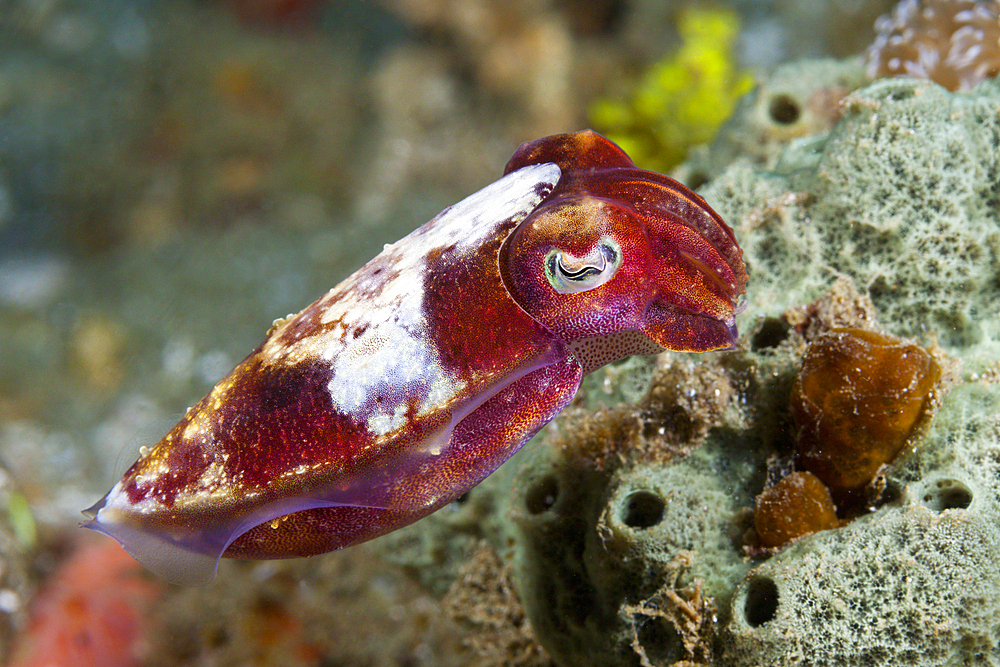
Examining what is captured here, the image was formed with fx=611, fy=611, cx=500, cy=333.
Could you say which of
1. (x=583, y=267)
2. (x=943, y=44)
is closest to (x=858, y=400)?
(x=583, y=267)

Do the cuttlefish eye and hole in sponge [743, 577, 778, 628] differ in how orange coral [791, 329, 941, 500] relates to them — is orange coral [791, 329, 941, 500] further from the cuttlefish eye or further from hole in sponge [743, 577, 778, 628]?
the cuttlefish eye

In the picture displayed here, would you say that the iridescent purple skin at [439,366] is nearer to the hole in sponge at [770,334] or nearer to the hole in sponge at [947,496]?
the hole in sponge at [770,334]

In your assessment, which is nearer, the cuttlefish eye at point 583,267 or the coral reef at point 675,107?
the cuttlefish eye at point 583,267

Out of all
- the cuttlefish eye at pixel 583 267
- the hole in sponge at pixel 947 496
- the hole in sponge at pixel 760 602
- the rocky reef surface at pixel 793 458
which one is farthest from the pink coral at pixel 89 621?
the hole in sponge at pixel 947 496

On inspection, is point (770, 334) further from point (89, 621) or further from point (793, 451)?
point (89, 621)

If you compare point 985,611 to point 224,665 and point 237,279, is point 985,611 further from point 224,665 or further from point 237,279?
point 237,279

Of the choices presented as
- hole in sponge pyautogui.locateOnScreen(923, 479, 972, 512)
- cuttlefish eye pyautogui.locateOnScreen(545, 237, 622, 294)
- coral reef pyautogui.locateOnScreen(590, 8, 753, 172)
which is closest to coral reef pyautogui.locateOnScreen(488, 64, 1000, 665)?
hole in sponge pyautogui.locateOnScreen(923, 479, 972, 512)
